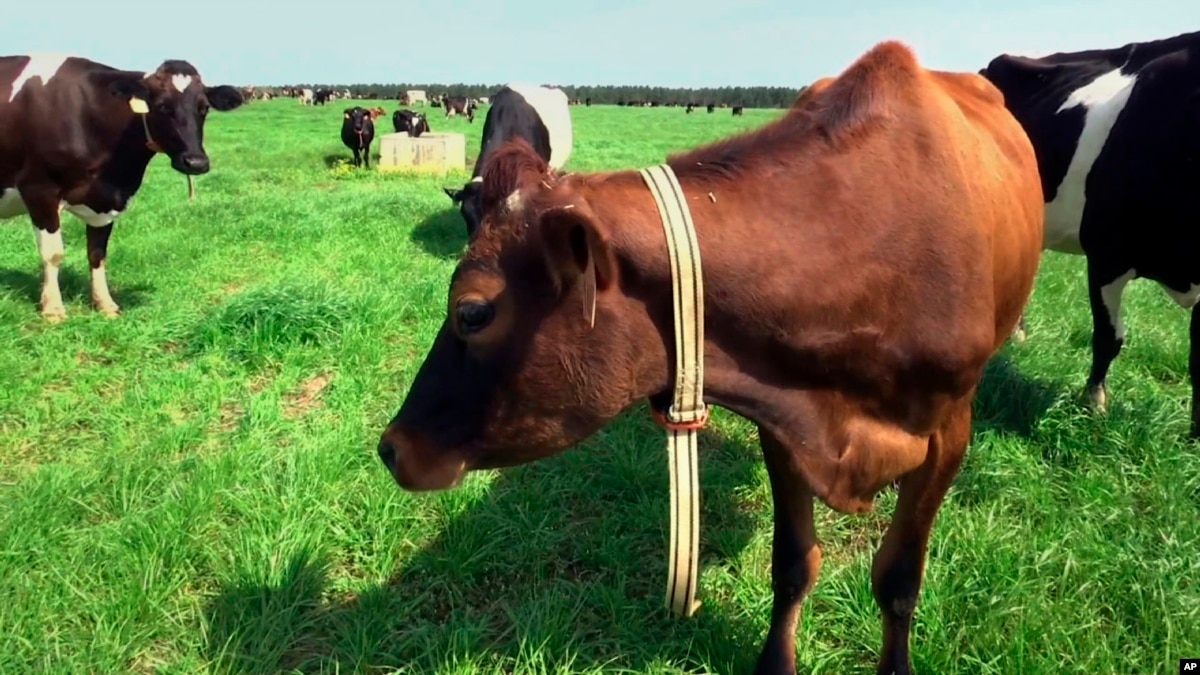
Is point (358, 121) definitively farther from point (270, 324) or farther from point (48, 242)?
point (270, 324)

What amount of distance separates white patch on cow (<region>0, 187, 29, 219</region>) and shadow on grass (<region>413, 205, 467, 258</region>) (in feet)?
10.9

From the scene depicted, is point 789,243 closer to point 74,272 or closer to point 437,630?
point 437,630

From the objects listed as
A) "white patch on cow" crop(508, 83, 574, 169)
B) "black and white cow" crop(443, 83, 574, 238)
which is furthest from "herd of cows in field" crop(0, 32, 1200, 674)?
"white patch on cow" crop(508, 83, 574, 169)

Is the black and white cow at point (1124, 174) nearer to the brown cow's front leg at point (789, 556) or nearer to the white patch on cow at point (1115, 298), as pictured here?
the white patch on cow at point (1115, 298)

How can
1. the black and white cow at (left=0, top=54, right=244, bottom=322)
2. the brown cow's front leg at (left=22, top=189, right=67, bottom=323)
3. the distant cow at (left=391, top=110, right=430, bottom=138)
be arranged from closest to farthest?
the brown cow's front leg at (left=22, top=189, right=67, bottom=323) → the black and white cow at (left=0, top=54, right=244, bottom=322) → the distant cow at (left=391, top=110, right=430, bottom=138)

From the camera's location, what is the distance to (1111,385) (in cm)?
438

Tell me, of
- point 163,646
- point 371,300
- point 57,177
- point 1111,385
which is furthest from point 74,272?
point 1111,385

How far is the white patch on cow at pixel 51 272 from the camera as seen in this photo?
5.97 metres

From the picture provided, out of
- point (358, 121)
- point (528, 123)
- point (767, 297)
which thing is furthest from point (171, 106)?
point (358, 121)

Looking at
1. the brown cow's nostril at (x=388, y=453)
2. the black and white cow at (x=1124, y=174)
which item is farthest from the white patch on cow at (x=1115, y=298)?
the brown cow's nostril at (x=388, y=453)

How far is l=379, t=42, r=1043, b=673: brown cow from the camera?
1.71 metres

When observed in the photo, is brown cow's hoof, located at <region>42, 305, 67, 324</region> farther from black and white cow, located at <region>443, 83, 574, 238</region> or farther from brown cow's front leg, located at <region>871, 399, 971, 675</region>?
brown cow's front leg, located at <region>871, 399, 971, 675</region>

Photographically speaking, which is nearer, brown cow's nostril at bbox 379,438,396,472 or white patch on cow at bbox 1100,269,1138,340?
brown cow's nostril at bbox 379,438,396,472

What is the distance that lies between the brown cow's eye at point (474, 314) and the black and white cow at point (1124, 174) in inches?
138
